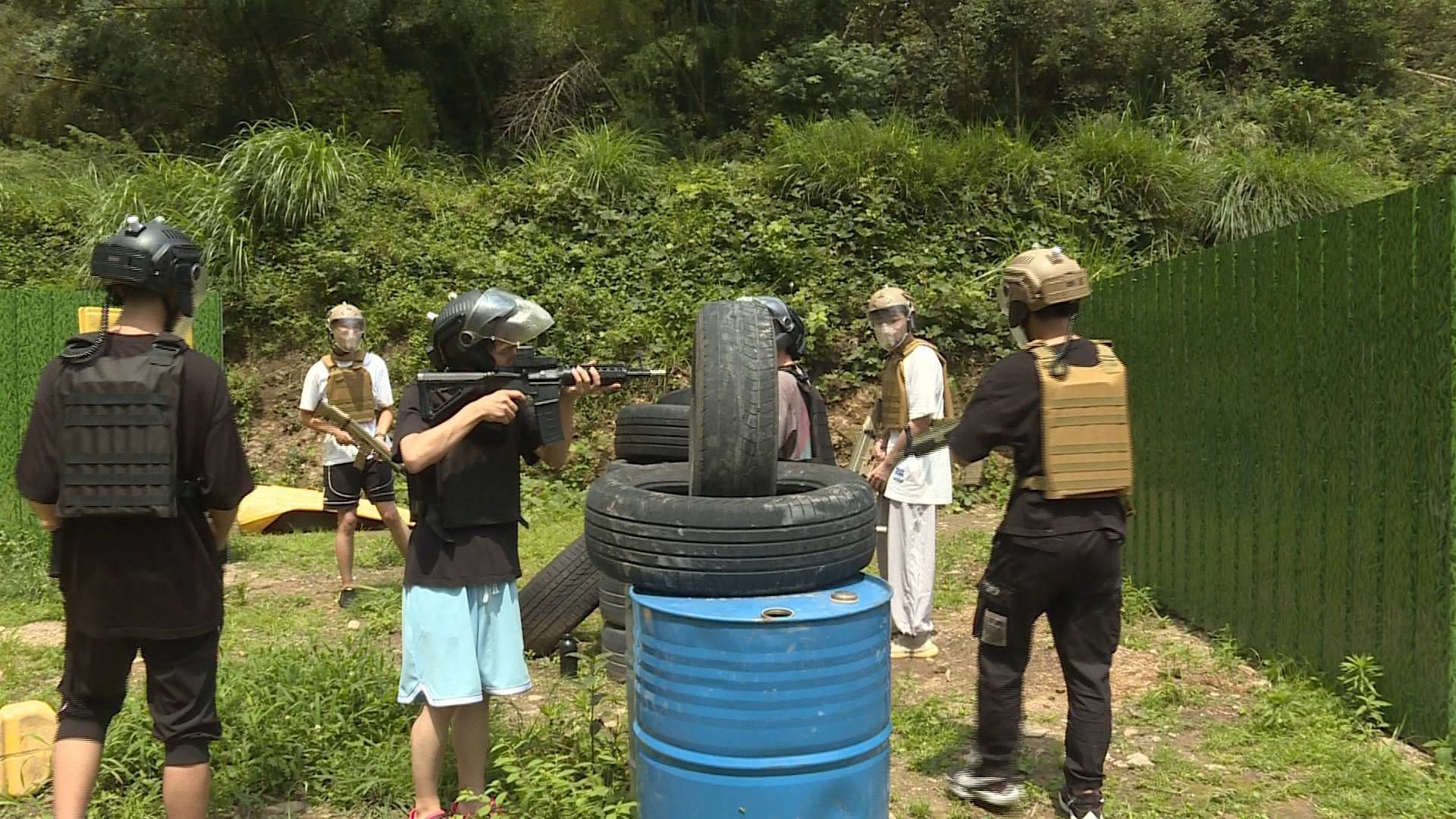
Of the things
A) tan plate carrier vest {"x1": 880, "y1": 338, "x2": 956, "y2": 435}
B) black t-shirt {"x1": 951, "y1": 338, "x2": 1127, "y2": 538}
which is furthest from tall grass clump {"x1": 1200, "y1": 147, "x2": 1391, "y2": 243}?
black t-shirt {"x1": 951, "y1": 338, "x2": 1127, "y2": 538}

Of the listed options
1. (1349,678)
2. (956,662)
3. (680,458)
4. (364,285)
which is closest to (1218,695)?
(1349,678)

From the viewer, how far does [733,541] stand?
2668mm

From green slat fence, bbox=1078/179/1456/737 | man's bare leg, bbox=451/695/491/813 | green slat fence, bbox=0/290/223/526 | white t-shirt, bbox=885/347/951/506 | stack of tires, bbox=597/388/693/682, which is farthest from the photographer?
green slat fence, bbox=0/290/223/526

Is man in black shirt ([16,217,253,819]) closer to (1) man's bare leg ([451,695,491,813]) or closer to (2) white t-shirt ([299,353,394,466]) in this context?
(1) man's bare leg ([451,695,491,813])

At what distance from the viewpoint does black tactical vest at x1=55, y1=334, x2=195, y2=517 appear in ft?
9.36

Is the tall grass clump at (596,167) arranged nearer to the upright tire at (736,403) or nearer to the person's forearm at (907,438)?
the person's forearm at (907,438)

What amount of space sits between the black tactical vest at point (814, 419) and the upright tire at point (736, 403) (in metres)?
2.34

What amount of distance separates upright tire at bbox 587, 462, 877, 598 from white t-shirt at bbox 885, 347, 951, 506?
2458mm

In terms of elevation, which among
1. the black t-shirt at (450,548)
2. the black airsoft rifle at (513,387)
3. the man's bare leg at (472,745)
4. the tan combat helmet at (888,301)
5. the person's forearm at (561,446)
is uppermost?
the tan combat helmet at (888,301)

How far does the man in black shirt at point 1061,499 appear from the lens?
136 inches

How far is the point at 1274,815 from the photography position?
363cm

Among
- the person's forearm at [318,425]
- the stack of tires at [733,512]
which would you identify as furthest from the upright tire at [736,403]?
the person's forearm at [318,425]

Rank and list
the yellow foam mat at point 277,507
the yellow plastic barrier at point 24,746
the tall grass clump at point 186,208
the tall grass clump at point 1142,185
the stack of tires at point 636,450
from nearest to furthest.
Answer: the yellow plastic barrier at point 24,746
the stack of tires at point 636,450
the yellow foam mat at point 277,507
the tall grass clump at point 186,208
the tall grass clump at point 1142,185

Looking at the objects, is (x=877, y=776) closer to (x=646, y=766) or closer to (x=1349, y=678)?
(x=646, y=766)
